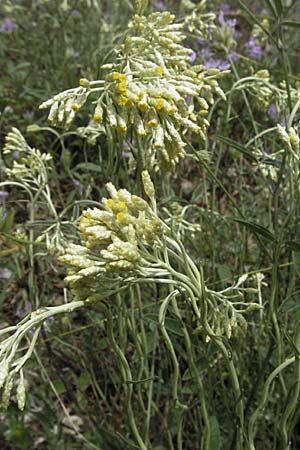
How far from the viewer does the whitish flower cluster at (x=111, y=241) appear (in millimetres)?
773

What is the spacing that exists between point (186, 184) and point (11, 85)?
0.88 metres

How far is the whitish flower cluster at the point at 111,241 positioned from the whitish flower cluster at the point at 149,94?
108mm

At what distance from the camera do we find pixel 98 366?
1.83 metres

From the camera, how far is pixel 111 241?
0.82m

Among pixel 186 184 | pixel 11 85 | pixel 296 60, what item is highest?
pixel 11 85

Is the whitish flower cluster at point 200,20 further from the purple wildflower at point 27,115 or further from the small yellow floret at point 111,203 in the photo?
the purple wildflower at point 27,115

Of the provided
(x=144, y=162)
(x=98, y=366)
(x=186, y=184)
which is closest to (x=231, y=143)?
(x=144, y=162)

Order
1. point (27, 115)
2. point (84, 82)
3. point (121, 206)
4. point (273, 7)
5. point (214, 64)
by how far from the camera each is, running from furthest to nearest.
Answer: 1. point (27, 115)
2. point (214, 64)
3. point (273, 7)
4. point (84, 82)
5. point (121, 206)

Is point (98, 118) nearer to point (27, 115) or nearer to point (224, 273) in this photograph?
point (224, 273)

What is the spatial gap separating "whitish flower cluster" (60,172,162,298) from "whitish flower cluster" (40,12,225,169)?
0.11 metres

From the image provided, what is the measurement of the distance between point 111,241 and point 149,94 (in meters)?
0.21

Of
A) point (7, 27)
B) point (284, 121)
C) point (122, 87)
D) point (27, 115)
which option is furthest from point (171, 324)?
point (7, 27)

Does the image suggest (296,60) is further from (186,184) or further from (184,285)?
(184,285)

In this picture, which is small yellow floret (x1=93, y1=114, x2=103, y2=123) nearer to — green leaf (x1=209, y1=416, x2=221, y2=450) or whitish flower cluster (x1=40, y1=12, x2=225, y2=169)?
whitish flower cluster (x1=40, y1=12, x2=225, y2=169)
